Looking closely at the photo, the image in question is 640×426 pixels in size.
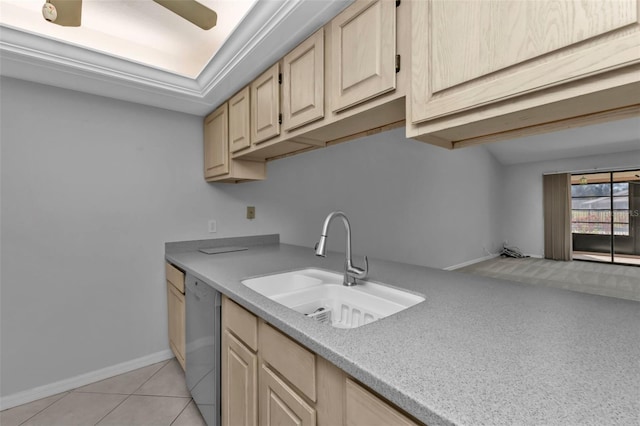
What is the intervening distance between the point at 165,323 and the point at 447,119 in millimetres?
2465

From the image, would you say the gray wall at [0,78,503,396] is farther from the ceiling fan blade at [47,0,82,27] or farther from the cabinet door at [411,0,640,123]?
the cabinet door at [411,0,640,123]

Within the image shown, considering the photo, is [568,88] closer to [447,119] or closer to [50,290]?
[447,119]

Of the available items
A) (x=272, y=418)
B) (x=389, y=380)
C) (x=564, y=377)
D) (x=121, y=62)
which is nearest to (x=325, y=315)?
(x=272, y=418)

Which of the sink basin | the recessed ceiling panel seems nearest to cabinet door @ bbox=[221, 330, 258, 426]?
the sink basin

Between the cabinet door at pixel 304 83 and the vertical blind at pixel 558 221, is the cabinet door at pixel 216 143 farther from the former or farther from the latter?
the vertical blind at pixel 558 221

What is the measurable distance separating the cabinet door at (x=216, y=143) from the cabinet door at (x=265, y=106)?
423 mm

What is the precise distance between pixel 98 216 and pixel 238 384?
1.64 meters

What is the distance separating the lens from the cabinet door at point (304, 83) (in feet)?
4.08

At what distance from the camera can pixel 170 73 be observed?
1.82m

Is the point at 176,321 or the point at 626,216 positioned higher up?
the point at 626,216

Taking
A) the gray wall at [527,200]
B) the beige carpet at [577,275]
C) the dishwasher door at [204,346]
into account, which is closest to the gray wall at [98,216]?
the dishwasher door at [204,346]

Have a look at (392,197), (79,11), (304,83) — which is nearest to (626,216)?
(392,197)

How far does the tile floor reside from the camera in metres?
1.59

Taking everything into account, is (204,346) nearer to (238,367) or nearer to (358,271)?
(238,367)
